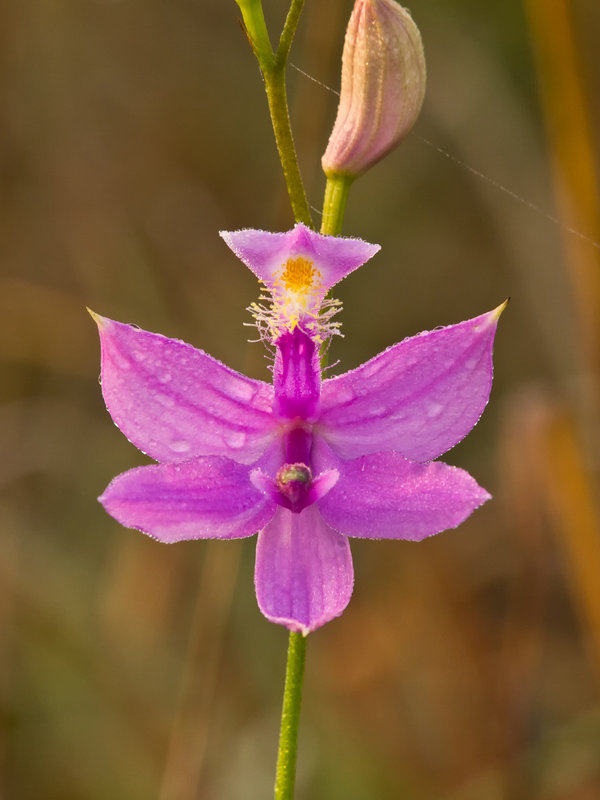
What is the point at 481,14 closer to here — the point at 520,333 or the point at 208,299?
the point at 520,333

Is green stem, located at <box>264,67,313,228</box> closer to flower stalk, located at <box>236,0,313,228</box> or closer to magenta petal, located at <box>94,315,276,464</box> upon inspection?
flower stalk, located at <box>236,0,313,228</box>

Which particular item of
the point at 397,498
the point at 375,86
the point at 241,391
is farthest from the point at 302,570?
the point at 375,86

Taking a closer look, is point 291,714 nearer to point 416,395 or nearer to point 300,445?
point 300,445

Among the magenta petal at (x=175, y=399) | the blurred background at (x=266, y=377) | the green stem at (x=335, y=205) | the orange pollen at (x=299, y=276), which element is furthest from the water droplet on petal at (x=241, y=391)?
the blurred background at (x=266, y=377)

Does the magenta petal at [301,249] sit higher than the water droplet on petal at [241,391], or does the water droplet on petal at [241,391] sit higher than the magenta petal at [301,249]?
the magenta petal at [301,249]

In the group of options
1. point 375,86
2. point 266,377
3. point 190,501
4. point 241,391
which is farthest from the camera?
point 266,377

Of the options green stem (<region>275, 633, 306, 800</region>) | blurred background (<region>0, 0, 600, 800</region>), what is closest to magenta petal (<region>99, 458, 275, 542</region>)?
green stem (<region>275, 633, 306, 800</region>)

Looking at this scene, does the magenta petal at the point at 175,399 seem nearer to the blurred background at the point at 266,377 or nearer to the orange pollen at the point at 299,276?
the orange pollen at the point at 299,276
